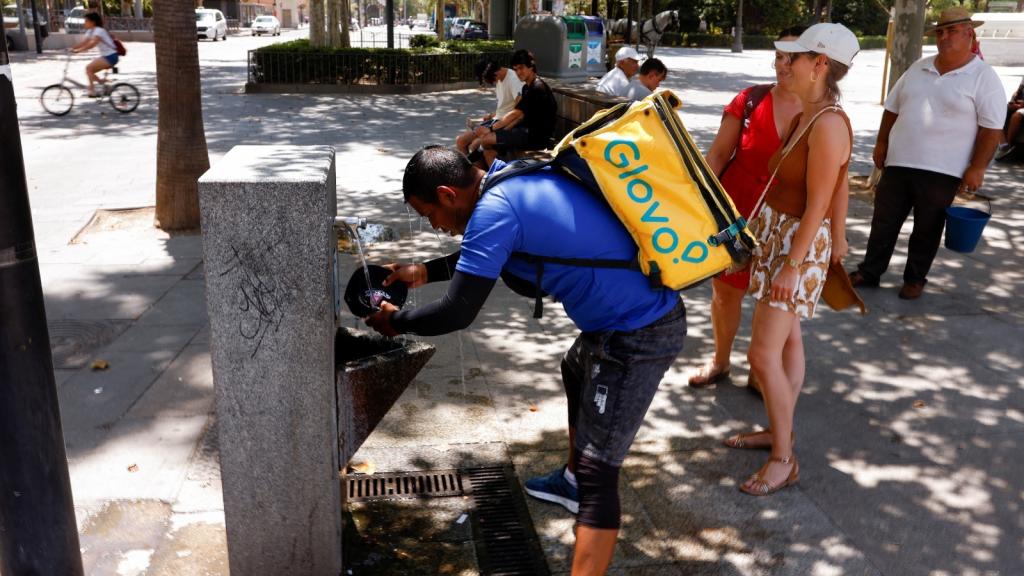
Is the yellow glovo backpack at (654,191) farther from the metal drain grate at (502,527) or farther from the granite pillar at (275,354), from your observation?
the metal drain grate at (502,527)

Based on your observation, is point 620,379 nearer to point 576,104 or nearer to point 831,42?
point 831,42

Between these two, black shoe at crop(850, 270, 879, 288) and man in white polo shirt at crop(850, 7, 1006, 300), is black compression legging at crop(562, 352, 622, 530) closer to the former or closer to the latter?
man in white polo shirt at crop(850, 7, 1006, 300)

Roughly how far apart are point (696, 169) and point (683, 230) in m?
0.19

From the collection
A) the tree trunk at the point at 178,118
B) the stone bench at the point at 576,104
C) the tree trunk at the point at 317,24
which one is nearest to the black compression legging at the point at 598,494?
the tree trunk at the point at 178,118

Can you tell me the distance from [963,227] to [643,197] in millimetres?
4328

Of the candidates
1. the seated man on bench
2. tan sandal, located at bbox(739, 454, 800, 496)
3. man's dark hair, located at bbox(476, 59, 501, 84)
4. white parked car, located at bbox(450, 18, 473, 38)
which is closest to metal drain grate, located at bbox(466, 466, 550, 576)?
tan sandal, located at bbox(739, 454, 800, 496)

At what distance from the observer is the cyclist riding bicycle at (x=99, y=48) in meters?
16.0

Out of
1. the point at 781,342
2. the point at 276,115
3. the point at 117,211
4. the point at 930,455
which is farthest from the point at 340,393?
the point at 276,115

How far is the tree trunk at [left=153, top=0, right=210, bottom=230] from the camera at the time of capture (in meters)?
7.45

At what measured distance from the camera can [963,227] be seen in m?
5.97

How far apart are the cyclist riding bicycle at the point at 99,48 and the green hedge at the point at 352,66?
371cm

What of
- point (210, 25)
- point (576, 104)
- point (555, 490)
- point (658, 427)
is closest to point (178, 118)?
point (576, 104)

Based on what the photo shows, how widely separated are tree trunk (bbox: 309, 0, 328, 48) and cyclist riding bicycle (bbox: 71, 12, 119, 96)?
5.96 metres

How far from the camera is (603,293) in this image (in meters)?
2.56
